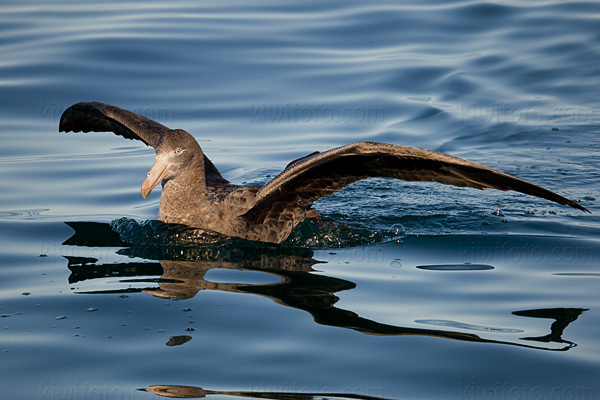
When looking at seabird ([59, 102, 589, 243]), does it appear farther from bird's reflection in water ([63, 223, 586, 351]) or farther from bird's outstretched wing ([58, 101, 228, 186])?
bird's reflection in water ([63, 223, 586, 351])

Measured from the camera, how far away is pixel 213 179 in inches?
325

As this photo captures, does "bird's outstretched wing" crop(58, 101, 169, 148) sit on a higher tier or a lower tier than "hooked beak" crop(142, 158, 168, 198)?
higher

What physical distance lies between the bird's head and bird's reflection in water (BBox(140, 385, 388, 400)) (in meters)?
3.41

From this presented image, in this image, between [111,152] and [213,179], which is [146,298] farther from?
[111,152]

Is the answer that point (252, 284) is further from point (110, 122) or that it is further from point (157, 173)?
point (110, 122)

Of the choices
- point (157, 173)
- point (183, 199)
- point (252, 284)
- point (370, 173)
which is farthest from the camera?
point (183, 199)

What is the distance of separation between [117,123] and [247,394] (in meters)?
5.63

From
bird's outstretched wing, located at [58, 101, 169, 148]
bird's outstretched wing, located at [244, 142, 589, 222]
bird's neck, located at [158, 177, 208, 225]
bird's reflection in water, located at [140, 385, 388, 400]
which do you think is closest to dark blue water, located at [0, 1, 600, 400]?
bird's reflection in water, located at [140, 385, 388, 400]

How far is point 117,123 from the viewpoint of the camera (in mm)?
9086

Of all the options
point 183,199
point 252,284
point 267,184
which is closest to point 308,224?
point 267,184

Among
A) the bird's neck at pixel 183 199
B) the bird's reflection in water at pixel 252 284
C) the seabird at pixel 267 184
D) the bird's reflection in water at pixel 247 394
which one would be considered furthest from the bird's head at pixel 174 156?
the bird's reflection in water at pixel 247 394

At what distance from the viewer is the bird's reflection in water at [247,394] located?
4.20 m

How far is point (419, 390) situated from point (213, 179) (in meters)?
4.50

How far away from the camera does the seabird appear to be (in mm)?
6078
